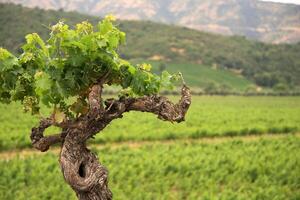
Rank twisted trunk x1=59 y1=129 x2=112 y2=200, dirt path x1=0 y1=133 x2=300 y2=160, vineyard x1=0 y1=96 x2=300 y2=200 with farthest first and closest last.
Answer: dirt path x1=0 y1=133 x2=300 y2=160, vineyard x1=0 y1=96 x2=300 y2=200, twisted trunk x1=59 y1=129 x2=112 y2=200

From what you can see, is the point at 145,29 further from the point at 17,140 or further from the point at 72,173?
the point at 72,173

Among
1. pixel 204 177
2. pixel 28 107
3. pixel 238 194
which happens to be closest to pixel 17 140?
pixel 204 177

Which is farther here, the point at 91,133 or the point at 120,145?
the point at 120,145

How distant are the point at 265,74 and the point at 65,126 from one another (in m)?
103

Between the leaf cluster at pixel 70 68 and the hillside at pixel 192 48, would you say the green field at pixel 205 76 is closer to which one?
the hillside at pixel 192 48

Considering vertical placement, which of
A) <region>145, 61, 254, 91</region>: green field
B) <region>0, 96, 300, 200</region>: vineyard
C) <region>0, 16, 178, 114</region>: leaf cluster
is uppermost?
<region>0, 16, 178, 114</region>: leaf cluster

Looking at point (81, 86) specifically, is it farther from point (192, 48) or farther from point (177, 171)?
point (192, 48)

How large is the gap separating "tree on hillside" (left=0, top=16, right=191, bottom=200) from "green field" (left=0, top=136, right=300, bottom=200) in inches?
258

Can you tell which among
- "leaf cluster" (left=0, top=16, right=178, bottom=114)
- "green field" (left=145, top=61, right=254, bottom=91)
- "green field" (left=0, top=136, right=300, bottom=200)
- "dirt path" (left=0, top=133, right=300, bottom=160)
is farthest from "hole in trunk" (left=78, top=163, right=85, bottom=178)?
"green field" (left=145, top=61, right=254, bottom=91)

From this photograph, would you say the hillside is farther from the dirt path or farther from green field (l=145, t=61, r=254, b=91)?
the dirt path

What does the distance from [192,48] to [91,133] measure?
11653cm

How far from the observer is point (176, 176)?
1359 centimetres

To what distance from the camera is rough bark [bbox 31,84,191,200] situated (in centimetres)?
448

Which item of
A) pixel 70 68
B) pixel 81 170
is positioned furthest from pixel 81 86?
pixel 81 170
